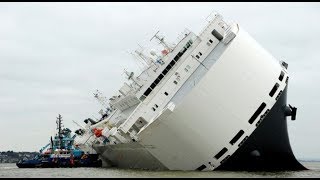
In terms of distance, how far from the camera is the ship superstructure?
90.6ft

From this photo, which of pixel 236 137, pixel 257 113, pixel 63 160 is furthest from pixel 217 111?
pixel 63 160

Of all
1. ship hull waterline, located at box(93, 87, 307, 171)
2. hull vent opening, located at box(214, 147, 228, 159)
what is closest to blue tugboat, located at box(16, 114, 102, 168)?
ship hull waterline, located at box(93, 87, 307, 171)

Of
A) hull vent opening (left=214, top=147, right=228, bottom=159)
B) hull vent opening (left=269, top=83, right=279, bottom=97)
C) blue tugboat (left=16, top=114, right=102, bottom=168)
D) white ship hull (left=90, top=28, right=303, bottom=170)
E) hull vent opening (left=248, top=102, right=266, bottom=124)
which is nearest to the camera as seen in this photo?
white ship hull (left=90, top=28, right=303, bottom=170)

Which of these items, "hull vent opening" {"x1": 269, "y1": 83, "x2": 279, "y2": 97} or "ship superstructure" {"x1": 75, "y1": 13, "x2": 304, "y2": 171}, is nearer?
"ship superstructure" {"x1": 75, "y1": 13, "x2": 304, "y2": 171}

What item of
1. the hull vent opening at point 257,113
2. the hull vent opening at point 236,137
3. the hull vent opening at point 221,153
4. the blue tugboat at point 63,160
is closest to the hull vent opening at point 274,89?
the hull vent opening at point 257,113

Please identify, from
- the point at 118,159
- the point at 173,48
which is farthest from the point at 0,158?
the point at 173,48

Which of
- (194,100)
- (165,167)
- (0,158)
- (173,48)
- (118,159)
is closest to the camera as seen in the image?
(194,100)

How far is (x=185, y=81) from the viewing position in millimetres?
29844

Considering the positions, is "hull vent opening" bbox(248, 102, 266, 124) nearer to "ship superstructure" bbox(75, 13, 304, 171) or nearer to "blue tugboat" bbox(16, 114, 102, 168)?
"ship superstructure" bbox(75, 13, 304, 171)

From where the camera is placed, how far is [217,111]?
90.7 ft

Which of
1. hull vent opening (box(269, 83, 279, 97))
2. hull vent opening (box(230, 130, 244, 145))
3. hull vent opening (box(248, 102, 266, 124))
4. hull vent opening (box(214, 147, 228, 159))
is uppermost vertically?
hull vent opening (box(269, 83, 279, 97))

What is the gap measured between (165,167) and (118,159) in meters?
10.8

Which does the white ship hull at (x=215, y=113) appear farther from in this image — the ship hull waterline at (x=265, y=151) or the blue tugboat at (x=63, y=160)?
the blue tugboat at (x=63, y=160)

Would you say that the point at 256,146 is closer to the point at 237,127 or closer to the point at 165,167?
the point at 237,127
